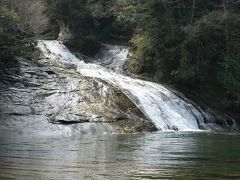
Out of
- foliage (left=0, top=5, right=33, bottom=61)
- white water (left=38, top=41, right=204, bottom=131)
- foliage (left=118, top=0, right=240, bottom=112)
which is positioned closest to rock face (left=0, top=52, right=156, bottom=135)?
white water (left=38, top=41, right=204, bottom=131)

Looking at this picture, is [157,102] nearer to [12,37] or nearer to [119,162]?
[12,37]

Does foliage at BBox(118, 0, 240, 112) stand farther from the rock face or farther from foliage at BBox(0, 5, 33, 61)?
foliage at BBox(0, 5, 33, 61)

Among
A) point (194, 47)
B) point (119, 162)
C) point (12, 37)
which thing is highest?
point (12, 37)

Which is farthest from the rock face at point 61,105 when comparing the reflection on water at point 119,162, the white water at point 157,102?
the reflection on water at point 119,162

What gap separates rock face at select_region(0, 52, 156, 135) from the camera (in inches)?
756

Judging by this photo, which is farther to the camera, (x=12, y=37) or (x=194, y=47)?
(x=194, y=47)

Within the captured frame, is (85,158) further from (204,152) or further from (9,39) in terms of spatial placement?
(9,39)

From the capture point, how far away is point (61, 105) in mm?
20922

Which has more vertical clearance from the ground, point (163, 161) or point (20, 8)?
point (20, 8)

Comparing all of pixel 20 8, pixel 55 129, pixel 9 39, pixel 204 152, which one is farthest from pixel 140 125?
pixel 20 8

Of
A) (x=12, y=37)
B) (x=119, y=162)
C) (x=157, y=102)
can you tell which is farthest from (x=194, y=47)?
(x=119, y=162)

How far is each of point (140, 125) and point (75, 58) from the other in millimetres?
13094

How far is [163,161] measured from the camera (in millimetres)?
9562

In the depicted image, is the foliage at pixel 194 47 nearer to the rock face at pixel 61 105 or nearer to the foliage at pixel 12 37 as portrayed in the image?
the rock face at pixel 61 105
